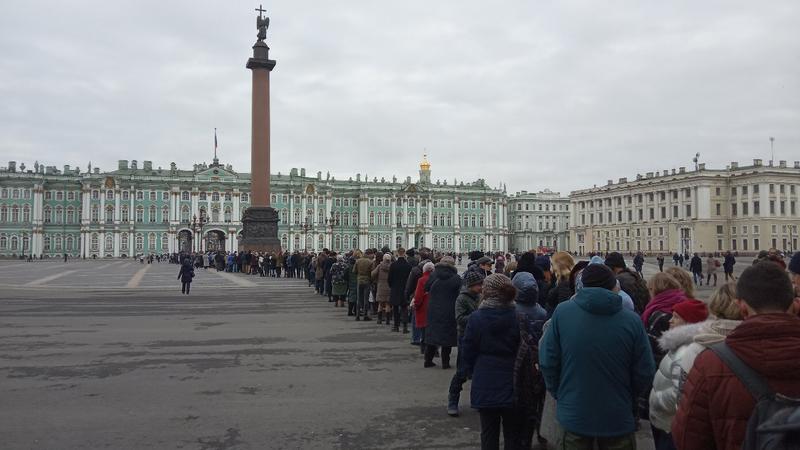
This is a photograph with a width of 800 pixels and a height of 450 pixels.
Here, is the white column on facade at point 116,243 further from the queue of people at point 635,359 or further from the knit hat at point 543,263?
the queue of people at point 635,359

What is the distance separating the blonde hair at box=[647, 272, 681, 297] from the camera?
17.9ft

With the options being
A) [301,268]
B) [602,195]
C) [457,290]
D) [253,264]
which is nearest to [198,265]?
[253,264]

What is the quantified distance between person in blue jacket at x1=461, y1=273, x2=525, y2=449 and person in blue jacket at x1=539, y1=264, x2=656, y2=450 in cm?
108

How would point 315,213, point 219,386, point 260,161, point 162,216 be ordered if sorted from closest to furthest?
point 219,386 → point 260,161 → point 162,216 → point 315,213

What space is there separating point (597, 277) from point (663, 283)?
1.52 metres

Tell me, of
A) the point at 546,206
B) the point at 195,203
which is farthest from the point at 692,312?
the point at 546,206

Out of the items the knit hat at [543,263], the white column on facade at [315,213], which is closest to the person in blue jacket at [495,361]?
the knit hat at [543,263]

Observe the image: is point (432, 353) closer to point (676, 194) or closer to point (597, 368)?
point (597, 368)

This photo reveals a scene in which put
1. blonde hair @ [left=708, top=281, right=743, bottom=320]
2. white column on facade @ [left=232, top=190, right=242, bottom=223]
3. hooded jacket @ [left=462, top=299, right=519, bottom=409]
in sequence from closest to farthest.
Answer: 1. blonde hair @ [left=708, top=281, right=743, bottom=320]
2. hooded jacket @ [left=462, top=299, right=519, bottom=409]
3. white column on facade @ [left=232, top=190, right=242, bottom=223]

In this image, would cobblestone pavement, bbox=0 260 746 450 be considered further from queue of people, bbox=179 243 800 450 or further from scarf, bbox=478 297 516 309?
scarf, bbox=478 297 516 309

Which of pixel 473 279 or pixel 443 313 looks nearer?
pixel 473 279

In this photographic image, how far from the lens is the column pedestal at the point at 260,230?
42562 millimetres

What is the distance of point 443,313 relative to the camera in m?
9.38

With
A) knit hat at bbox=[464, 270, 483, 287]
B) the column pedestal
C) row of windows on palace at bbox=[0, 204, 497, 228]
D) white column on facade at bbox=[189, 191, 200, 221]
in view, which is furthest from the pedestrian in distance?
white column on facade at bbox=[189, 191, 200, 221]
